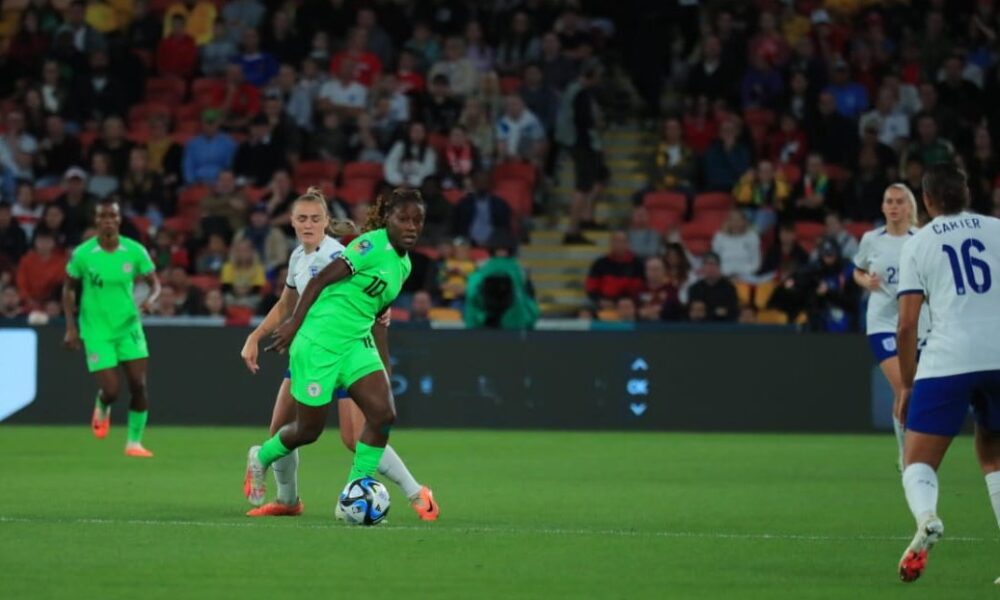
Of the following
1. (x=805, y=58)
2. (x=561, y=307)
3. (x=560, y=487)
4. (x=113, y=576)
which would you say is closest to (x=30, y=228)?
(x=561, y=307)

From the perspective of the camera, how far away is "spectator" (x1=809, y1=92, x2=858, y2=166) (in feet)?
85.1

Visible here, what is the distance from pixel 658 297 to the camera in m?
23.2

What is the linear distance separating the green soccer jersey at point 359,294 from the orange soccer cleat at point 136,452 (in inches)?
253

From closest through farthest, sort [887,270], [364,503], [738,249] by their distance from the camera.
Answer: [364,503], [887,270], [738,249]

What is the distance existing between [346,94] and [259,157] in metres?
1.73

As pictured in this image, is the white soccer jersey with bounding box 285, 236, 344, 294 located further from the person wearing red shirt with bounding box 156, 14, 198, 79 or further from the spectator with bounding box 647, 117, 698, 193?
the person wearing red shirt with bounding box 156, 14, 198, 79

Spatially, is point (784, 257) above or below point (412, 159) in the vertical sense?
below

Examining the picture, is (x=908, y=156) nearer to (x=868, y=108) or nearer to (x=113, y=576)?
(x=868, y=108)

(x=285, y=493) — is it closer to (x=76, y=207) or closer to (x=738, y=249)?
(x=738, y=249)

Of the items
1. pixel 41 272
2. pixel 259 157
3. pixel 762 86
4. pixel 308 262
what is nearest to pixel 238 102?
pixel 259 157

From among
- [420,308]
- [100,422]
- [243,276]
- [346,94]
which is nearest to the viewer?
[100,422]

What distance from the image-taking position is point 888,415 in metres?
21.5

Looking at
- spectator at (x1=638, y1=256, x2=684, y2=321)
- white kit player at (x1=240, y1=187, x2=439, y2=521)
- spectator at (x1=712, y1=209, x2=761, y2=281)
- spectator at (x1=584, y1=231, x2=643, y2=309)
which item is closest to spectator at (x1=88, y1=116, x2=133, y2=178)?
spectator at (x1=584, y1=231, x2=643, y2=309)

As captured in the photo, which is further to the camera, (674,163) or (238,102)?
(238,102)
